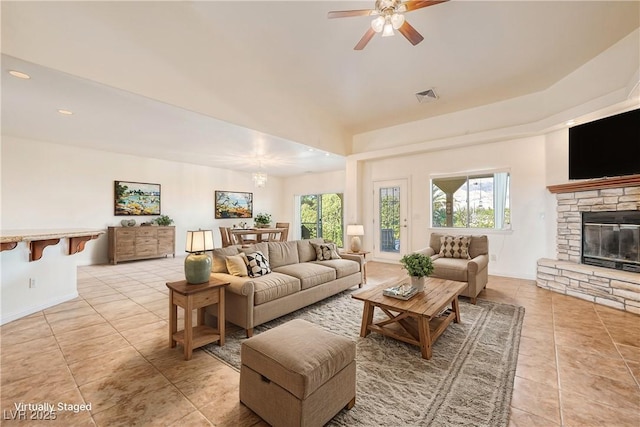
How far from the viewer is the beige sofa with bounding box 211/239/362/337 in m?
2.66

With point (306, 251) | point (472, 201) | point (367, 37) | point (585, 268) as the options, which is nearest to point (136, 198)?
point (306, 251)

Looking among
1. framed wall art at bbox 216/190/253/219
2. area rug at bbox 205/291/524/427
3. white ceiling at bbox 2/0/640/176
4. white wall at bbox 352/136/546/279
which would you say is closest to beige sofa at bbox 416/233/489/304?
area rug at bbox 205/291/524/427

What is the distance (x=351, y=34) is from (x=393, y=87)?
1.50 metres

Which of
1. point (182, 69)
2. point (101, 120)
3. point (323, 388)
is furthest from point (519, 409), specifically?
point (101, 120)

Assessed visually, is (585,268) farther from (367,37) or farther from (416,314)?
(367,37)

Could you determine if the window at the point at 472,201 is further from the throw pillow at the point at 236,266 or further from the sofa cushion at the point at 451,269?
the throw pillow at the point at 236,266

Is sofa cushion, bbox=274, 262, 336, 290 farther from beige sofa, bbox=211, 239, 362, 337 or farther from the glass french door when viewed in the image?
the glass french door

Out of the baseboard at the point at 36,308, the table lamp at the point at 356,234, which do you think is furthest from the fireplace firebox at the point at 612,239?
the baseboard at the point at 36,308

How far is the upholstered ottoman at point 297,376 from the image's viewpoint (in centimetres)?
140

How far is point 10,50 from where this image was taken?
2.34 meters

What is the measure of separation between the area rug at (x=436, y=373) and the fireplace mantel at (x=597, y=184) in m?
2.37

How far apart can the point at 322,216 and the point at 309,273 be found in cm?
629

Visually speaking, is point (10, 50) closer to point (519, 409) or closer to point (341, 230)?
point (519, 409)

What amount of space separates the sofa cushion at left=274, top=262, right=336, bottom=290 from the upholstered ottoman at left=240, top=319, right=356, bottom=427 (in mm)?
1511
